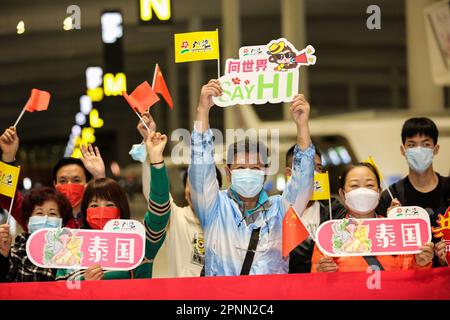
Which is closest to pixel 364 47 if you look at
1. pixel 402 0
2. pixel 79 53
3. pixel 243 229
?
pixel 402 0

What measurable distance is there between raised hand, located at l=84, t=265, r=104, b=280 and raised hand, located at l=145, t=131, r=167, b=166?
1.68 feet

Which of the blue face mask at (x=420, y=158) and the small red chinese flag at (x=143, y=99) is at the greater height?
the small red chinese flag at (x=143, y=99)

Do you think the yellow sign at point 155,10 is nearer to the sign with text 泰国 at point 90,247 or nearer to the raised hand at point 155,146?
the raised hand at point 155,146

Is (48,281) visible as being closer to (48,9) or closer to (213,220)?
(213,220)

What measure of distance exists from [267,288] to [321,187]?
0.54 metres

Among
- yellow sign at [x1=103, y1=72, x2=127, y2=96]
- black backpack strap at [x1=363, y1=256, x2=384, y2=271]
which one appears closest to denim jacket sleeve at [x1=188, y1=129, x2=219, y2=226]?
black backpack strap at [x1=363, y1=256, x2=384, y2=271]

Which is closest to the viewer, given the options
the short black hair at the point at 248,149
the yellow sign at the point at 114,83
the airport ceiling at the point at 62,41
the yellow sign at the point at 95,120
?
the short black hair at the point at 248,149

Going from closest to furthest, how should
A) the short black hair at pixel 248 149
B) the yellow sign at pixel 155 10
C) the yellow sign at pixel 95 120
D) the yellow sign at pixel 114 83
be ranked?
the short black hair at pixel 248 149
the yellow sign at pixel 155 10
the yellow sign at pixel 114 83
the yellow sign at pixel 95 120

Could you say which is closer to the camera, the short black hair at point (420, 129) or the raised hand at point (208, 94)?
the raised hand at point (208, 94)

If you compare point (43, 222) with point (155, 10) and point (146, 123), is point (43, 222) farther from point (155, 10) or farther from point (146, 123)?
point (155, 10)

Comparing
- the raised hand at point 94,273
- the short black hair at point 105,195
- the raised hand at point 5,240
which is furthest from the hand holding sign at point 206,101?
the raised hand at point 5,240

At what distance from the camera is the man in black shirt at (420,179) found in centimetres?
368

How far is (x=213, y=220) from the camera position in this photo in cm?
356

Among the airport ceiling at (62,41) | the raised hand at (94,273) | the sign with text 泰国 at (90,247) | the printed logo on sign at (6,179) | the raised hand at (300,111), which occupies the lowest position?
the raised hand at (94,273)
